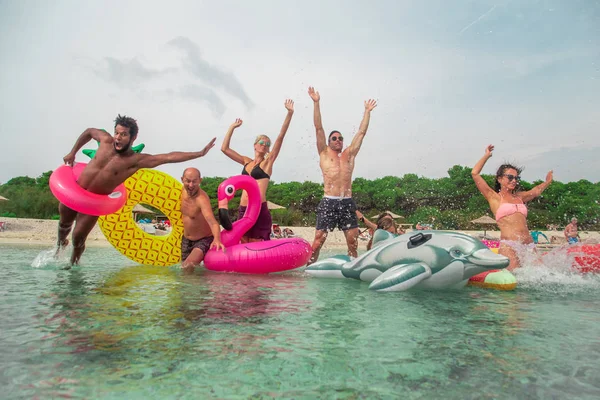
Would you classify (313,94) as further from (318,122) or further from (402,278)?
(402,278)

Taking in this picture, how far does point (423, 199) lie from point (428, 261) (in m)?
33.4

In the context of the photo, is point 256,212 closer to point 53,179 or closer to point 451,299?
point 53,179

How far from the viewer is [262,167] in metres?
6.17

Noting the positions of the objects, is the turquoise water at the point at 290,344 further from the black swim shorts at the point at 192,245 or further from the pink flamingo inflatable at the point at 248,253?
the black swim shorts at the point at 192,245

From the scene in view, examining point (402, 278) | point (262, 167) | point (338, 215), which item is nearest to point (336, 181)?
point (338, 215)

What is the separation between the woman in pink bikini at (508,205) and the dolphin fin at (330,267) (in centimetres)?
183

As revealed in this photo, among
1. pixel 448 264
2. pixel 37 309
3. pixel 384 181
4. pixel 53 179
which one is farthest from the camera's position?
pixel 384 181

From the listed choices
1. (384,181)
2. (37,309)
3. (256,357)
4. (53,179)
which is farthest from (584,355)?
(384,181)

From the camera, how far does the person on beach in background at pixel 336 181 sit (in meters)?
5.80

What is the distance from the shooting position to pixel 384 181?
39.7 m

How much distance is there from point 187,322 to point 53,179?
9.97 ft

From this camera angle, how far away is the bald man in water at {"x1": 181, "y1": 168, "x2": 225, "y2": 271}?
17.7 ft

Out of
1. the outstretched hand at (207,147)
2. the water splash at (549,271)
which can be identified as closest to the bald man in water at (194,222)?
the outstretched hand at (207,147)

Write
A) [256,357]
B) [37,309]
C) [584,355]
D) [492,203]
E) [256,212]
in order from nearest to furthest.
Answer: [256,357] → [584,355] → [37,309] → [492,203] → [256,212]
